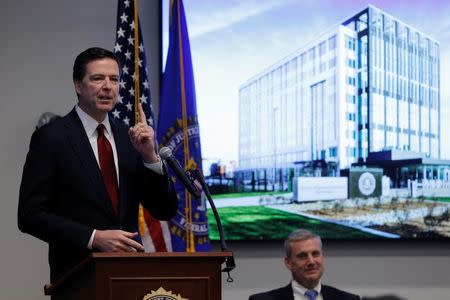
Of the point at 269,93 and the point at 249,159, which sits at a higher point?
the point at 269,93

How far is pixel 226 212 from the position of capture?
4703 millimetres

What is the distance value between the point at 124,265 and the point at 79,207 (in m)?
0.39

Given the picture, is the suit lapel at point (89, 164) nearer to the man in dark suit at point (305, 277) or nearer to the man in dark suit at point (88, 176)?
the man in dark suit at point (88, 176)

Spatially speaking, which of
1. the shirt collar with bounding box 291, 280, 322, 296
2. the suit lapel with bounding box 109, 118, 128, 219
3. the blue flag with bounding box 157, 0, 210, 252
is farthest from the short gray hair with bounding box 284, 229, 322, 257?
the suit lapel with bounding box 109, 118, 128, 219

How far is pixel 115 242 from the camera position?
84.6 inches

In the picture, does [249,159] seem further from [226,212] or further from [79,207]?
[79,207]

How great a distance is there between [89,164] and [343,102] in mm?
2712

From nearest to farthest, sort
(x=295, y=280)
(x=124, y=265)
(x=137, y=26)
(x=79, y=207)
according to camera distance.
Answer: (x=124, y=265) < (x=79, y=207) < (x=295, y=280) < (x=137, y=26)

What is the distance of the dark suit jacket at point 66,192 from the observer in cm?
230

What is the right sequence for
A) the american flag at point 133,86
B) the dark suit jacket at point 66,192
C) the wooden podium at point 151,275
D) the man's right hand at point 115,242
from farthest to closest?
the american flag at point 133,86 → the dark suit jacket at point 66,192 → the man's right hand at point 115,242 → the wooden podium at point 151,275

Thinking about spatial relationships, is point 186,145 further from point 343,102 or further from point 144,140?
point 144,140

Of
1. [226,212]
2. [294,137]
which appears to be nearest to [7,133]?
[226,212]

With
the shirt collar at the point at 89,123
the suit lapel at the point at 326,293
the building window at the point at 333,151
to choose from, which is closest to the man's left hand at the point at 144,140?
the shirt collar at the point at 89,123

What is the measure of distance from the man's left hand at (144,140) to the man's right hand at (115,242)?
32cm
